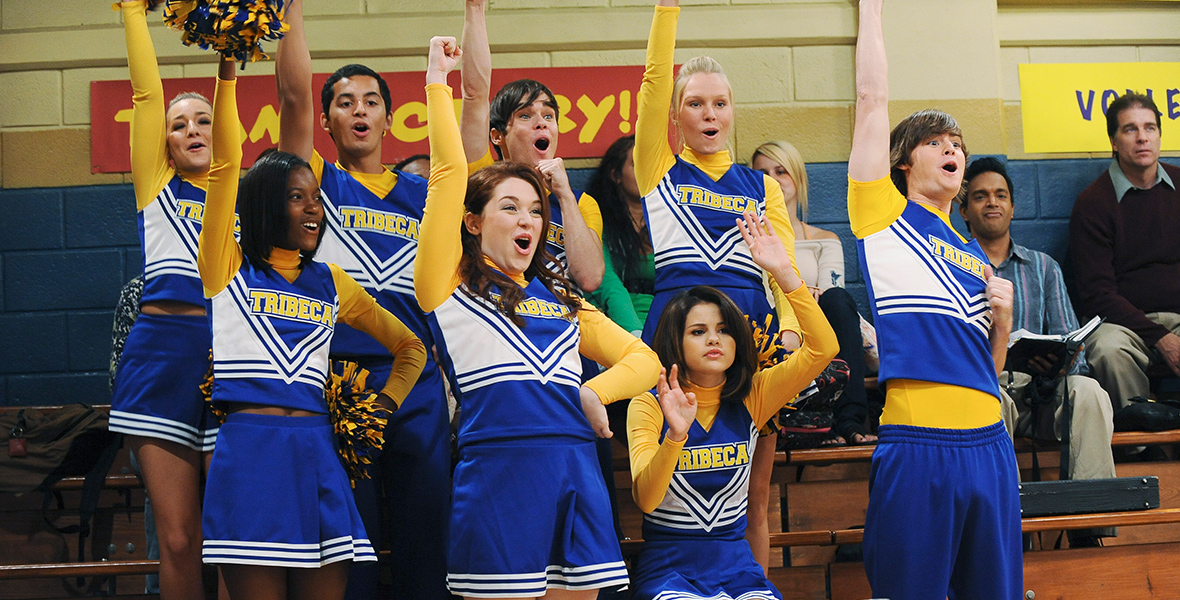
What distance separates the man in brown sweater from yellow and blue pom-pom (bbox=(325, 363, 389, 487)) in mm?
3063

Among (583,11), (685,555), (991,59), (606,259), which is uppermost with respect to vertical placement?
(583,11)

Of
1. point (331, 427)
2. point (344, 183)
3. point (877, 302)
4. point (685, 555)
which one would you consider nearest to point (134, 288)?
point (344, 183)

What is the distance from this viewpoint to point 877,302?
2.47 metres

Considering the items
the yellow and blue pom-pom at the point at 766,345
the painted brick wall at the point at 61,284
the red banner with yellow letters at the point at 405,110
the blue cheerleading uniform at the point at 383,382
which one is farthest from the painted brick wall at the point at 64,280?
the yellow and blue pom-pom at the point at 766,345

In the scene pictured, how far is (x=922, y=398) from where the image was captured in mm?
2367

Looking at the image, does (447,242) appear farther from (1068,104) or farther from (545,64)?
(1068,104)

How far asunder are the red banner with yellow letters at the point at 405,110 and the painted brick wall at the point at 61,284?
0.23 meters

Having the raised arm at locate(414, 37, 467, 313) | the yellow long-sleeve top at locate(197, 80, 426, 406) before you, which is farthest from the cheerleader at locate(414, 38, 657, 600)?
the yellow long-sleeve top at locate(197, 80, 426, 406)

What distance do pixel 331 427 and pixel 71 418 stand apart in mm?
1563

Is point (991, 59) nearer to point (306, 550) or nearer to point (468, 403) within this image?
point (468, 403)

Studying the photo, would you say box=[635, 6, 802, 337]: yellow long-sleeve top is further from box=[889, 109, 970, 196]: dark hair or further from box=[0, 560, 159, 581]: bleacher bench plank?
box=[0, 560, 159, 581]: bleacher bench plank

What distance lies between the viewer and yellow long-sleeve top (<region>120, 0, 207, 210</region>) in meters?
2.51

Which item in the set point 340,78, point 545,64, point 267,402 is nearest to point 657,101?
point 340,78

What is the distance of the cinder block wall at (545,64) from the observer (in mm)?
4340
